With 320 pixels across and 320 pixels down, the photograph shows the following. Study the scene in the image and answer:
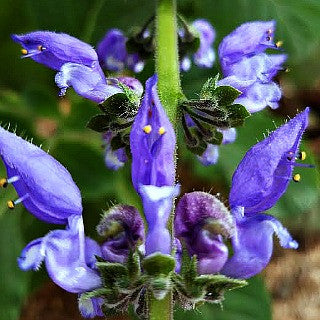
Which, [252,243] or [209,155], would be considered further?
[209,155]

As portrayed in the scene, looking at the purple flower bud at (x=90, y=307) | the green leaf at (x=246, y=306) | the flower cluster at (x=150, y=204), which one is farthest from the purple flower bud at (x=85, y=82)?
the green leaf at (x=246, y=306)

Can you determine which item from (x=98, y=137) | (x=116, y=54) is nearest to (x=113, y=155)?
(x=116, y=54)

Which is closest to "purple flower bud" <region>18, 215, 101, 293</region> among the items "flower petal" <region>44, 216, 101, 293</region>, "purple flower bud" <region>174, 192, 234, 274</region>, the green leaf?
"flower petal" <region>44, 216, 101, 293</region>

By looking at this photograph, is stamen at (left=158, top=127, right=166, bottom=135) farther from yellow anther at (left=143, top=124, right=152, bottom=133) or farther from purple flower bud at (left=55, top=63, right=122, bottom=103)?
purple flower bud at (left=55, top=63, right=122, bottom=103)

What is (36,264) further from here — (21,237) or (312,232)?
(312,232)

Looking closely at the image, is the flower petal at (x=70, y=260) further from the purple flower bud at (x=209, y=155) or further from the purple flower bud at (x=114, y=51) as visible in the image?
the purple flower bud at (x=114, y=51)

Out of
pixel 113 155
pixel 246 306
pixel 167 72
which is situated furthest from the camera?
pixel 246 306

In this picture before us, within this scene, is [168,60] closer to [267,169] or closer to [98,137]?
[267,169]
